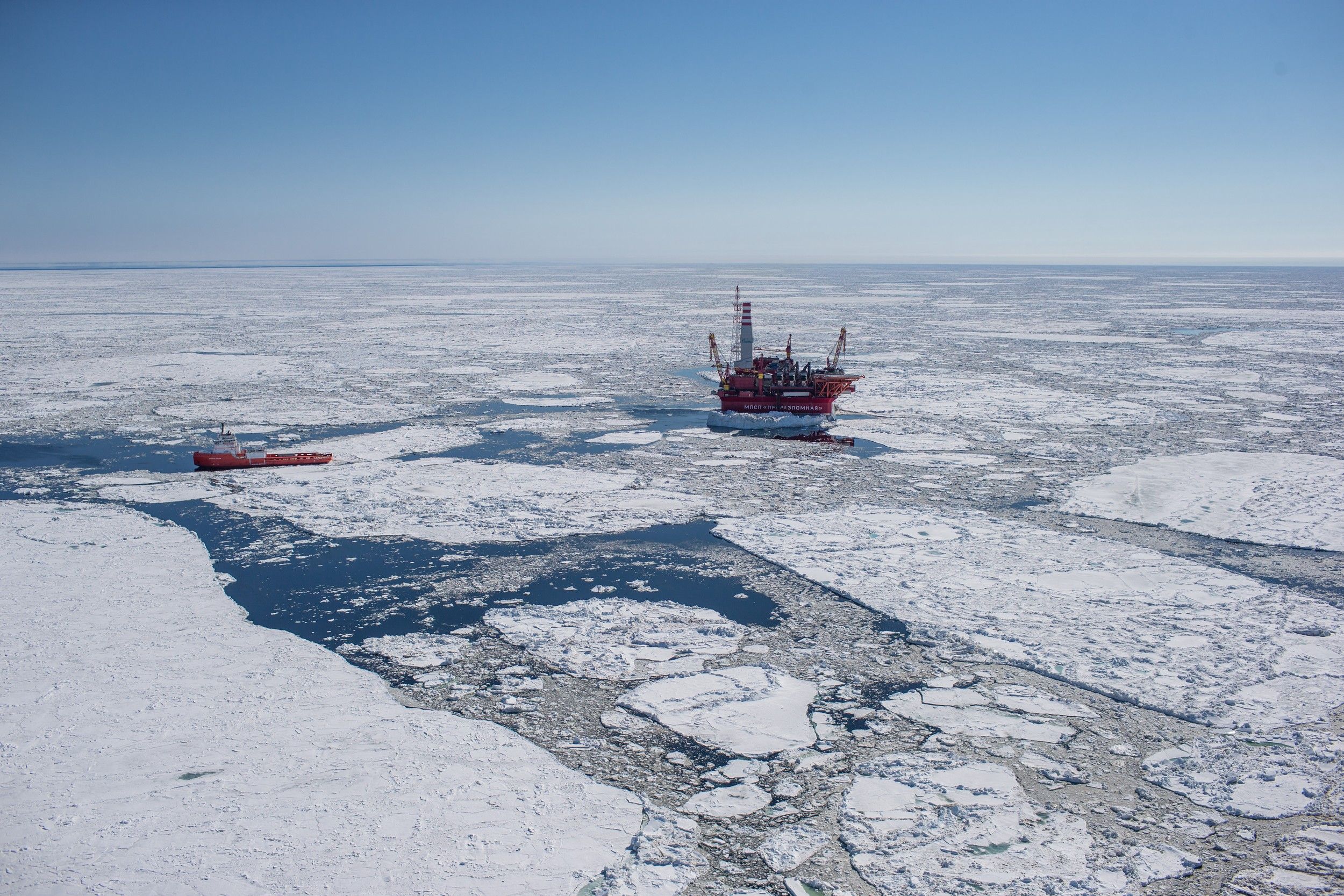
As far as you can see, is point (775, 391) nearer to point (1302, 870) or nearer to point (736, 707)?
point (736, 707)

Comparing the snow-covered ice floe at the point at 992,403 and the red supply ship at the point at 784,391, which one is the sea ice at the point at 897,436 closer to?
the red supply ship at the point at 784,391

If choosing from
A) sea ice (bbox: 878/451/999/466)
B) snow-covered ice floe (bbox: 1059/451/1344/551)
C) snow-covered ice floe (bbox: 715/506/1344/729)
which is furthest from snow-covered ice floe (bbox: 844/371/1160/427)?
snow-covered ice floe (bbox: 715/506/1344/729)

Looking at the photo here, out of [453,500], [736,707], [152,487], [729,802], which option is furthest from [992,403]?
[152,487]

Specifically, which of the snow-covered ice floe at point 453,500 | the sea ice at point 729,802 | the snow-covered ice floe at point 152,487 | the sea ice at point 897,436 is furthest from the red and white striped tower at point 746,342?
the sea ice at point 729,802

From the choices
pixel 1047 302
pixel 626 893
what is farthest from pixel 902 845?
pixel 1047 302

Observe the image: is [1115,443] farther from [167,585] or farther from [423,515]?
[167,585]

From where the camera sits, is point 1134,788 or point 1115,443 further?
point 1115,443
